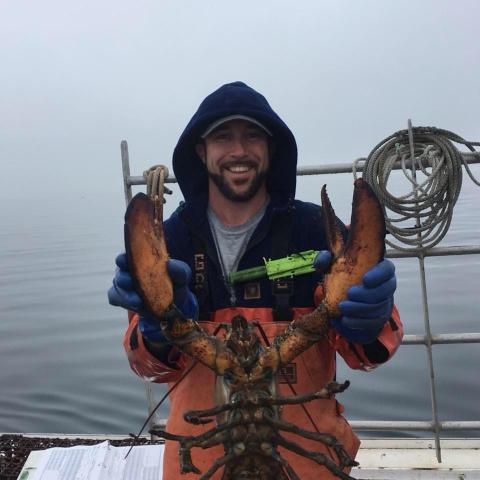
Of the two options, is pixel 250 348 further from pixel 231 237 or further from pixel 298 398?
pixel 231 237

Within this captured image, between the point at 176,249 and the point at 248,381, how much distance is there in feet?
3.11

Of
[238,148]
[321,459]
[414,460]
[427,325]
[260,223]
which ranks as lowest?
[414,460]

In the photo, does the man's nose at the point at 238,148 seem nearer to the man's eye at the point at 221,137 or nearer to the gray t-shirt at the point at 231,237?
the man's eye at the point at 221,137

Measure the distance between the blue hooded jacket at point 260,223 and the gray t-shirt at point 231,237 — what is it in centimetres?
5

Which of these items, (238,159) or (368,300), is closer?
(368,300)

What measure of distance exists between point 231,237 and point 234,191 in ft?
0.84

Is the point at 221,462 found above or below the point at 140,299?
below

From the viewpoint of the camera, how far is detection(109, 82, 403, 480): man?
97.2 inches

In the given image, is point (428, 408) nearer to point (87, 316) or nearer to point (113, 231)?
point (87, 316)

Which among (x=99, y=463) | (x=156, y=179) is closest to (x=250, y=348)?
(x=156, y=179)

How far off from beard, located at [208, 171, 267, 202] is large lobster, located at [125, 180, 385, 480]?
78 cm

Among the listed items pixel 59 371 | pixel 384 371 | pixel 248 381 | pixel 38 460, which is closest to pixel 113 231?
pixel 59 371

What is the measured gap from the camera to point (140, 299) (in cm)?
220

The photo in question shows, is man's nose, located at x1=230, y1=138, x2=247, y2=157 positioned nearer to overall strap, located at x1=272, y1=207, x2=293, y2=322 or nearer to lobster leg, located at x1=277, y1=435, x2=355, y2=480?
overall strap, located at x1=272, y1=207, x2=293, y2=322
